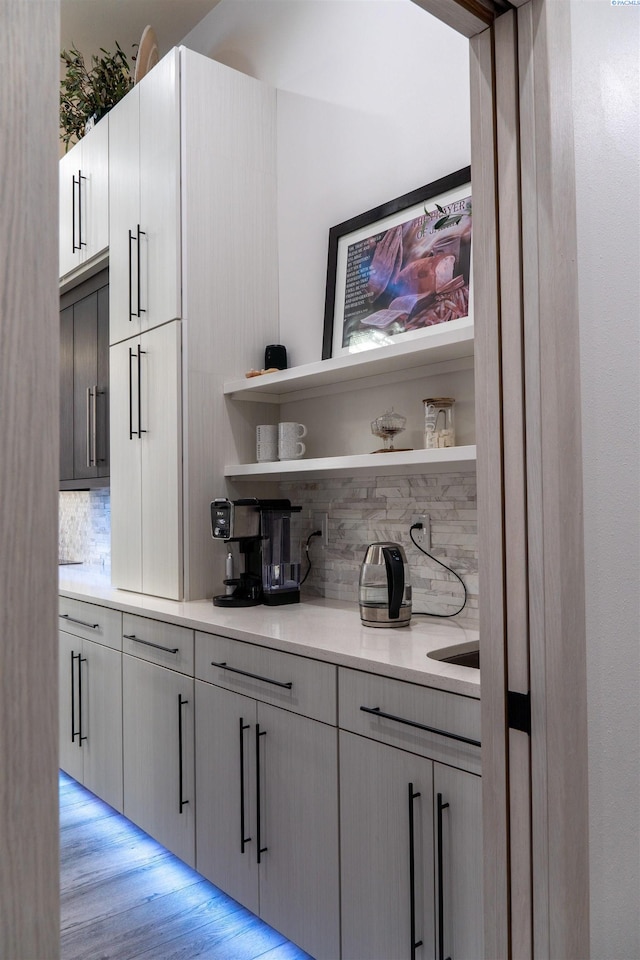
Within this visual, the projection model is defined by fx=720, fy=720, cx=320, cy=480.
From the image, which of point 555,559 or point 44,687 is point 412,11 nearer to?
point 555,559

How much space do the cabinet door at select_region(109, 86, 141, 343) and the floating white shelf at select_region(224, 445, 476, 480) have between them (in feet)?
2.66

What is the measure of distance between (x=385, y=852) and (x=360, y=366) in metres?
1.40

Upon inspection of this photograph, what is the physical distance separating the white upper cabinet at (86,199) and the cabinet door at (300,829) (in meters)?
2.37

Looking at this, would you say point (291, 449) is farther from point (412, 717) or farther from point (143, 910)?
point (143, 910)

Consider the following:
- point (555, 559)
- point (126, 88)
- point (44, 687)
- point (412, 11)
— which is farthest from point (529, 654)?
point (126, 88)

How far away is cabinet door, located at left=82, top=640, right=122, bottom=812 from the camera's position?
2727 mm

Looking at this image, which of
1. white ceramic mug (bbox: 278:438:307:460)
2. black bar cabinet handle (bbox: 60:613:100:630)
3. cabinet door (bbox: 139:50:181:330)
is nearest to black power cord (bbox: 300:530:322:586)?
white ceramic mug (bbox: 278:438:307:460)

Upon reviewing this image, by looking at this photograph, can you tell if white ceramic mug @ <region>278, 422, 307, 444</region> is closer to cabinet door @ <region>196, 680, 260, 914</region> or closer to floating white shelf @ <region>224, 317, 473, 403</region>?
floating white shelf @ <region>224, 317, 473, 403</region>

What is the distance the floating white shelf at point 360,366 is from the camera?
2.04m

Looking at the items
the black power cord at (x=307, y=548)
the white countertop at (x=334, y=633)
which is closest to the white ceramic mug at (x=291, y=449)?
the black power cord at (x=307, y=548)

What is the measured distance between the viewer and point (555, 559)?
3.84ft

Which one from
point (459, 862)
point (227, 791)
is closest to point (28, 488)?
point (459, 862)

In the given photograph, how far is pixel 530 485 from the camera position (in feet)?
3.96

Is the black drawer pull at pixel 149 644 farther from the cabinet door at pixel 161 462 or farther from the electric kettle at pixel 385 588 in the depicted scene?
the electric kettle at pixel 385 588
